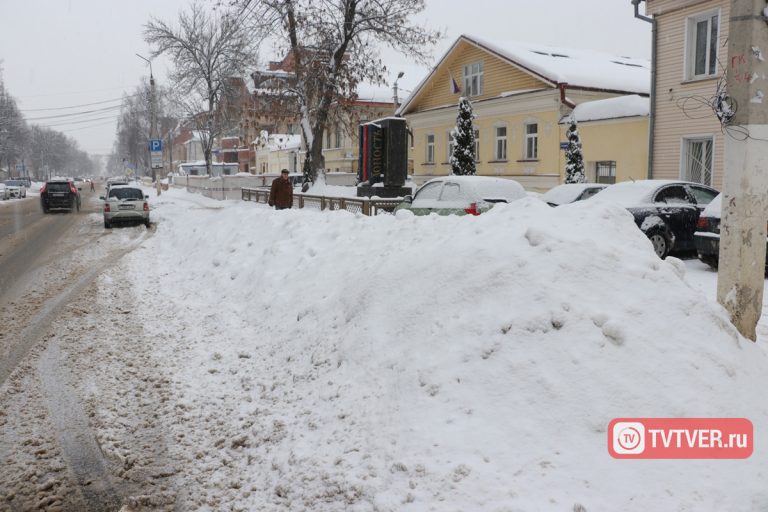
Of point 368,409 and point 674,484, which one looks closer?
point 674,484

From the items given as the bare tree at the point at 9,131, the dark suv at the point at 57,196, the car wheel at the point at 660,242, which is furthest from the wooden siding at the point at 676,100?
the bare tree at the point at 9,131

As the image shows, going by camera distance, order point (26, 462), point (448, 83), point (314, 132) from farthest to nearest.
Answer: point (448, 83) → point (314, 132) → point (26, 462)

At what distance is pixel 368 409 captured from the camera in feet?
15.1

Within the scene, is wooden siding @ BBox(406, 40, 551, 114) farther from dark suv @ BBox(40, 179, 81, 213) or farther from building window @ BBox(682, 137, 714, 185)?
dark suv @ BBox(40, 179, 81, 213)

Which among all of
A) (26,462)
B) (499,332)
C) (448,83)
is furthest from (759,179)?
(448,83)

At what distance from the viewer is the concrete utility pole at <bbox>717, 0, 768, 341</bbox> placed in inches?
205

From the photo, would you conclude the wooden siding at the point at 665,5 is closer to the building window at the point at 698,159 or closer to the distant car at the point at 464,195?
the building window at the point at 698,159

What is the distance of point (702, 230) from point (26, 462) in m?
10.1

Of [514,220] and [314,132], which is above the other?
[314,132]

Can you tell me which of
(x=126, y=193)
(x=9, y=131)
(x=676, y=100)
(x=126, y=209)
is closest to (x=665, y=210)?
(x=676, y=100)

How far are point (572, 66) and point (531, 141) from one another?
12.8 ft

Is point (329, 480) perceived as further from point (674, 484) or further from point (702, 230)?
point (702, 230)

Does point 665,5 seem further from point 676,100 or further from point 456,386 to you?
point 456,386

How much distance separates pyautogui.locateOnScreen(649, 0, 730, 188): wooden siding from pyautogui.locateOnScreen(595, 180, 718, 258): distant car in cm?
830
